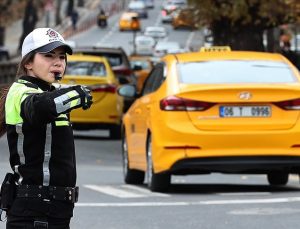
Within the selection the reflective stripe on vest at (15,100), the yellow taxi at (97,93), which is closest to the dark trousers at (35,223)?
the reflective stripe on vest at (15,100)

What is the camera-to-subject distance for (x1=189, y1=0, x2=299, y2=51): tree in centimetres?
2788

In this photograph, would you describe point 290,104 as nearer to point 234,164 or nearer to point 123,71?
point 234,164

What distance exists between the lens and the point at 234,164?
41.0 ft

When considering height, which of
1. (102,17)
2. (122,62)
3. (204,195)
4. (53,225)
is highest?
(53,225)

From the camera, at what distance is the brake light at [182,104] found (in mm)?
12398

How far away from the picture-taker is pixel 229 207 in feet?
37.3

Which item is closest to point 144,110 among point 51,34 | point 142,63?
point 51,34

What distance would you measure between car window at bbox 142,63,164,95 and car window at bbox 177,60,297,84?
335 millimetres

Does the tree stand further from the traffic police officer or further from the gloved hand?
the gloved hand

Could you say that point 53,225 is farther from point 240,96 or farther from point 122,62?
point 122,62

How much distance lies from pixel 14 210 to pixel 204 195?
702cm

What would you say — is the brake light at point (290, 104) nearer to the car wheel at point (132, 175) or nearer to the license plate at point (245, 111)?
the license plate at point (245, 111)

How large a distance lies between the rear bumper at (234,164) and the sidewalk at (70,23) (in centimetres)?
8315

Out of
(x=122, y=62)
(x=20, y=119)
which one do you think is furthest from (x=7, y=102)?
(x=122, y=62)
